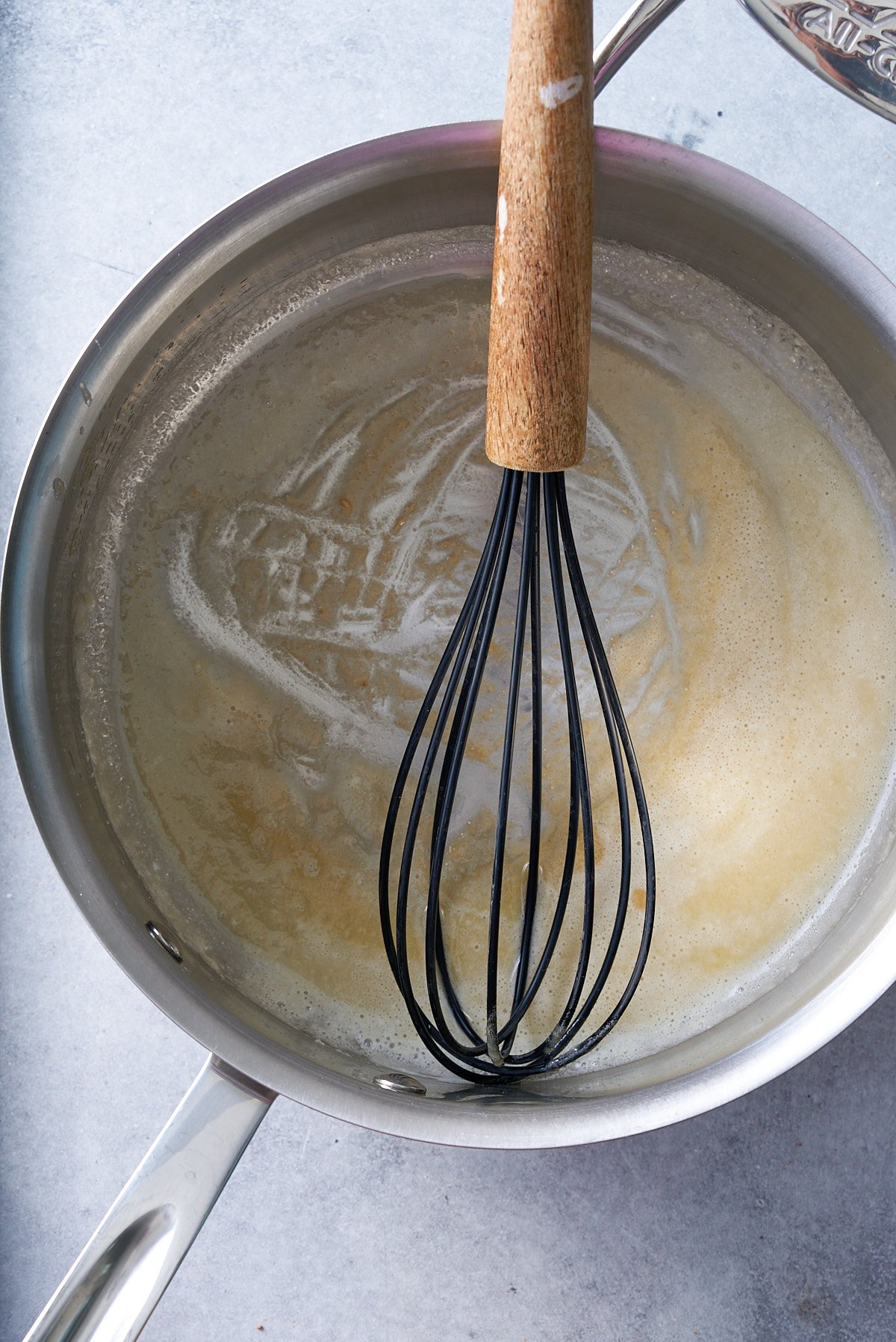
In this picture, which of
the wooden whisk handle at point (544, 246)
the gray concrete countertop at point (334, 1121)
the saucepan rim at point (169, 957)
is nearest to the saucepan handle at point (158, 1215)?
the saucepan rim at point (169, 957)

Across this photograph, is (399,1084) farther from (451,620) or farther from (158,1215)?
(451,620)

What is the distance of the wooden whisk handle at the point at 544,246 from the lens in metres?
0.42

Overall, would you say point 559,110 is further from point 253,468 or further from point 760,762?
point 760,762

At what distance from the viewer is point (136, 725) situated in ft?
1.95

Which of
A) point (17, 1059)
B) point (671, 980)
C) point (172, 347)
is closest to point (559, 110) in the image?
point (172, 347)

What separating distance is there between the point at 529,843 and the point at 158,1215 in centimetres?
29

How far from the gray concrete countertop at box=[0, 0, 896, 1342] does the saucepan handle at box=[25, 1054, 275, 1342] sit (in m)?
0.17

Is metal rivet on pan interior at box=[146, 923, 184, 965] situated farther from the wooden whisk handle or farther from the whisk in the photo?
the wooden whisk handle

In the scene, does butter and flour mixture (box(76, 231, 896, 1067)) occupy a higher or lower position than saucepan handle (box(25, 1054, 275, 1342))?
higher

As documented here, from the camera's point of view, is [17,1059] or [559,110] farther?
[17,1059]

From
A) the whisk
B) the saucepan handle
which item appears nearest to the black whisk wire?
the whisk

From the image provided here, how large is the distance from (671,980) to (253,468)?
0.40 metres

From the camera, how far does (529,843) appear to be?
2.07ft

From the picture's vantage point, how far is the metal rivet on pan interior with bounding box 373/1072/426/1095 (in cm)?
53
